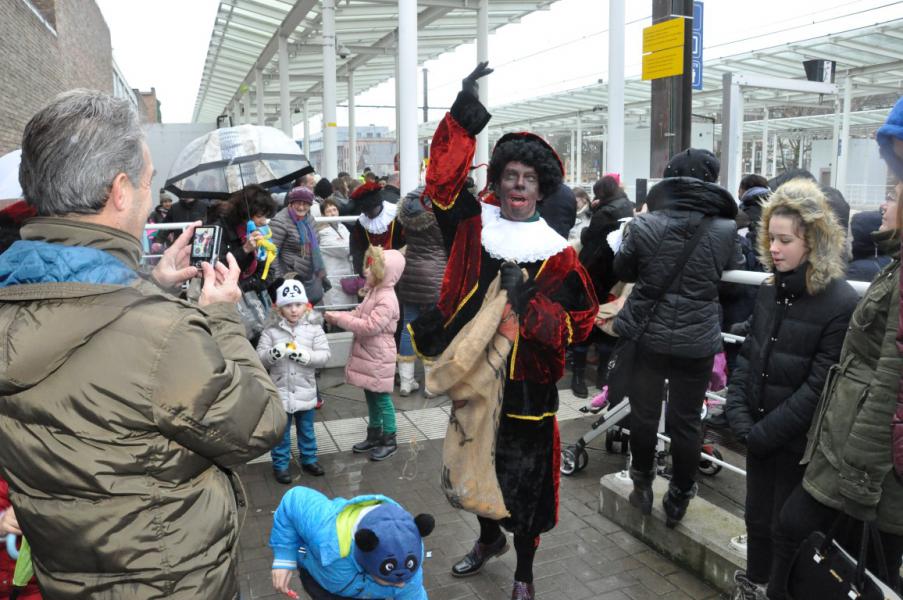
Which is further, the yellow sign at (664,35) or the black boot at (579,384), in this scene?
the black boot at (579,384)

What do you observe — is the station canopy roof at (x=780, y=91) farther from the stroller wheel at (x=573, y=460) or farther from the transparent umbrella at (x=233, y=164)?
the transparent umbrella at (x=233, y=164)

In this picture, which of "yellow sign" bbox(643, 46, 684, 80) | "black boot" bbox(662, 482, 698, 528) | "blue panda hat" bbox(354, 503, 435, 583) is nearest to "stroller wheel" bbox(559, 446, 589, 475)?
"black boot" bbox(662, 482, 698, 528)

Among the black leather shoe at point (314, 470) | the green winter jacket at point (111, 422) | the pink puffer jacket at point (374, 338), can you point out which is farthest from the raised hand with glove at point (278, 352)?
the green winter jacket at point (111, 422)

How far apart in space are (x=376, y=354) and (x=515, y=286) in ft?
7.80

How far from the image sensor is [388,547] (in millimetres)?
2465

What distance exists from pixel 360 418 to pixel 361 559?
Answer: 371cm

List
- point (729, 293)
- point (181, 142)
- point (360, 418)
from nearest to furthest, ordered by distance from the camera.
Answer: point (729, 293) < point (360, 418) < point (181, 142)

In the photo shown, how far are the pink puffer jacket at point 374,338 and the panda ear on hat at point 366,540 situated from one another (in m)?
2.79

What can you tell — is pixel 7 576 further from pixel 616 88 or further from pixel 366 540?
pixel 616 88

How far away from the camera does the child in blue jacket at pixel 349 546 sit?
248 centimetres

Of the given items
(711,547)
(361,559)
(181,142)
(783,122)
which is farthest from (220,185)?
(783,122)

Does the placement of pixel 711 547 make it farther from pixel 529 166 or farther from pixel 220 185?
pixel 220 185

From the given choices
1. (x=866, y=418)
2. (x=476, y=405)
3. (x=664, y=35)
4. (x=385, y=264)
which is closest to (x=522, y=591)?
(x=476, y=405)

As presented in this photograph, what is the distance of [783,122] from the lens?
82.3 feet
